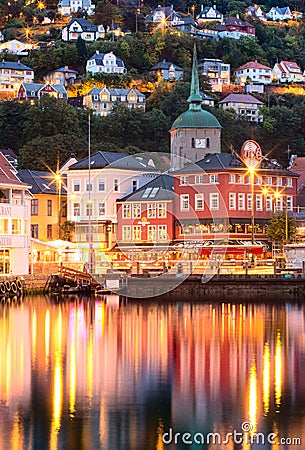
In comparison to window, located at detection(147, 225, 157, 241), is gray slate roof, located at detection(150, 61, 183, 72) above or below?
above

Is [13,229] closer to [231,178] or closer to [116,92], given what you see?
[231,178]

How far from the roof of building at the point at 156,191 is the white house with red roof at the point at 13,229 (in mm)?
22049

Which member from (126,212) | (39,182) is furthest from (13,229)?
(39,182)

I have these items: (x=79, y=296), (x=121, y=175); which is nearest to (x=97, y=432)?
(x=79, y=296)

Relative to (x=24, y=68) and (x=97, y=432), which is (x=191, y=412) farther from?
(x=24, y=68)

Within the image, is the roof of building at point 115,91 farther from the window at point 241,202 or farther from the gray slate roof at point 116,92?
the window at point 241,202

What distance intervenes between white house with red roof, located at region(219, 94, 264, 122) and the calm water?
415 feet

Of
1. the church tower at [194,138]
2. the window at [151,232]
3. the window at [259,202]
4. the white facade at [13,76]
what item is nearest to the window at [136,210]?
the window at [151,232]

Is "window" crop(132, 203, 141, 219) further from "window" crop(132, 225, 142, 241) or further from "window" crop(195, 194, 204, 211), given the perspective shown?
"window" crop(195, 194, 204, 211)

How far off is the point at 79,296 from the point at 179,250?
22.4 metres

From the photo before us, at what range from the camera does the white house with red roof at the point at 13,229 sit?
67.7 m

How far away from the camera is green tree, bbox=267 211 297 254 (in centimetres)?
8488

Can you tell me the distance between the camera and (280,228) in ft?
278

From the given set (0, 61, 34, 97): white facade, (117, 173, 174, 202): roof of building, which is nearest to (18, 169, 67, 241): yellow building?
(117, 173, 174, 202): roof of building
